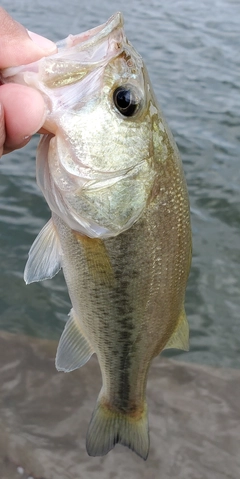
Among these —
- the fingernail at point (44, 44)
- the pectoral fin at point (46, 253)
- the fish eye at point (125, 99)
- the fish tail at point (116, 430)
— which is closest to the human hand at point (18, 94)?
the fingernail at point (44, 44)

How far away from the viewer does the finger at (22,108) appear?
1697 mm

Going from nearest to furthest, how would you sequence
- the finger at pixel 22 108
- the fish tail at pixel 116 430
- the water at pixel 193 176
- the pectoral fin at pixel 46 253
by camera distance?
1. the finger at pixel 22 108
2. the pectoral fin at pixel 46 253
3. the fish tail at pixel 116 430
4. the water at pixel 193 176

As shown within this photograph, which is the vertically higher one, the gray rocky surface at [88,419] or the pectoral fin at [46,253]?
the pectoral fin at [46,253]

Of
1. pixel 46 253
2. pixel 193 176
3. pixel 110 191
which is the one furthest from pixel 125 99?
pixel 193 176

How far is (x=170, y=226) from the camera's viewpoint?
6.70 feet

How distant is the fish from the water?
9.74 ft

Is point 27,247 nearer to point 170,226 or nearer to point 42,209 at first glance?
point 42,209

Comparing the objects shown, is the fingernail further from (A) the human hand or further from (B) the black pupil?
(B) the black pupil

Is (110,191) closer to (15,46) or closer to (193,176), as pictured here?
(15,46)

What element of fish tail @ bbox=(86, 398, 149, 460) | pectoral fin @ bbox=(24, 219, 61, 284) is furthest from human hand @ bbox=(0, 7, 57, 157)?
fish tail @ bbox=(86, 398, 149, 460)

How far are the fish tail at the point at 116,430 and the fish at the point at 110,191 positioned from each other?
0.47 meters

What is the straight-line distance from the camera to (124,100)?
191 cm

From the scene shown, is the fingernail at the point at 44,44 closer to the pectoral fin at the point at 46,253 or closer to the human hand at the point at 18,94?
the human hand at the point at 18,94

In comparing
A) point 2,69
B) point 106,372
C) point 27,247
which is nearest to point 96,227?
point 2,69
